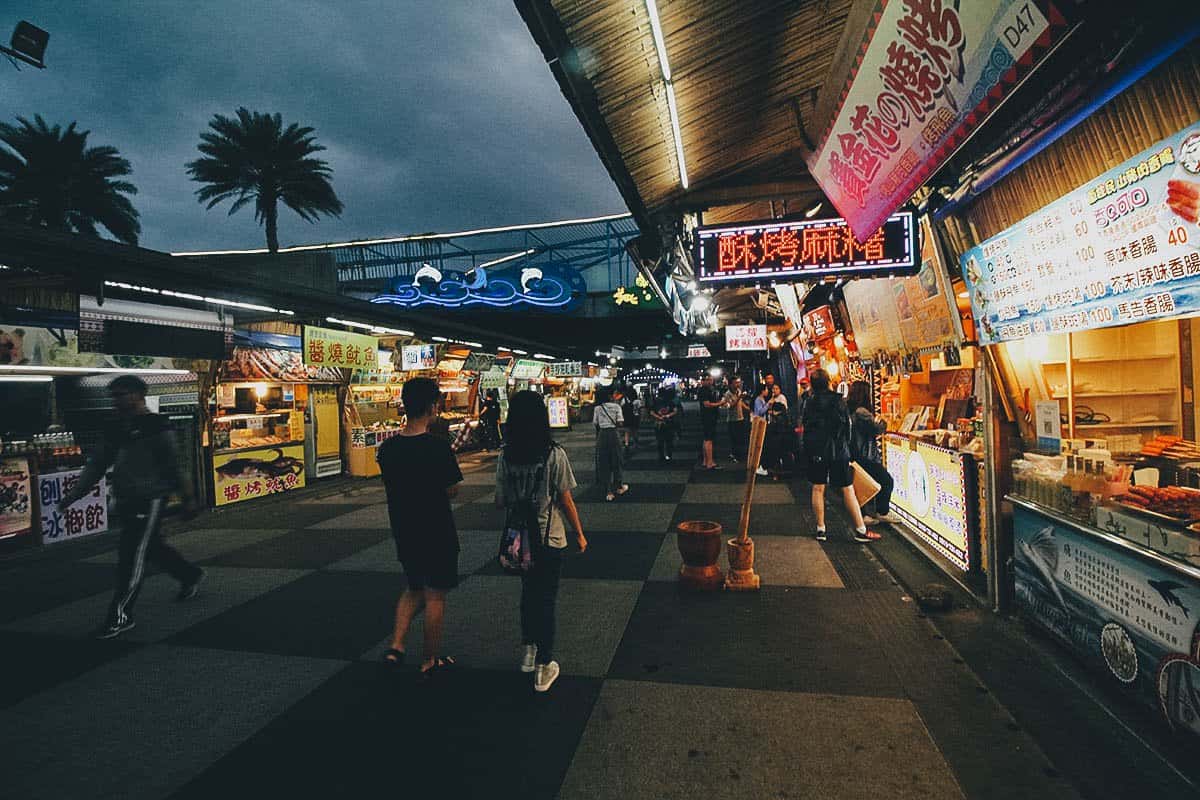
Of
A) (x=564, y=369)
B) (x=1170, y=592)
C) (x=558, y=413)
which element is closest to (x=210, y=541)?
(x=1170, y=592)

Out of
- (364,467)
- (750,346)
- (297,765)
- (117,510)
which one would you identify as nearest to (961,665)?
(297,765)

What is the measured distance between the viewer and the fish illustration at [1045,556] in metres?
3.97

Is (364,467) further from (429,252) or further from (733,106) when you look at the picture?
(429,252)

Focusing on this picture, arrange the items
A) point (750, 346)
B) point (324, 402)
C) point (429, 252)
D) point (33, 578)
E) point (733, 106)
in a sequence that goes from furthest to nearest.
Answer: point (429, 252) → point (750, 346) → point (324, 402) → point (33, 578) → point (733, 106)

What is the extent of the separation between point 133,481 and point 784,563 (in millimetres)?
6392

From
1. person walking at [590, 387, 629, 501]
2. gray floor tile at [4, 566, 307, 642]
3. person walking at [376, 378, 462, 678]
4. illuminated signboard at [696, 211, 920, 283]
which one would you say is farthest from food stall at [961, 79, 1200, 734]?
gray floor tile at [4, 566, 307, 642]

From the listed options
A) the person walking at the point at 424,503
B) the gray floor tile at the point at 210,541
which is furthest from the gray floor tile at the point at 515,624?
the gray floor tile at the point at 210,541

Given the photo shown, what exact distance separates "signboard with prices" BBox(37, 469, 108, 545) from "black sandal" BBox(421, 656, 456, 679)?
706cm

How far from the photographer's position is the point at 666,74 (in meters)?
3.77

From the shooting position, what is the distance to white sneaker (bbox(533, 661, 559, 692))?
3.65 meters

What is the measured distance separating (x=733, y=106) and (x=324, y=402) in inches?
493

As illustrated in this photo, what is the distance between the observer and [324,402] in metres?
13.9

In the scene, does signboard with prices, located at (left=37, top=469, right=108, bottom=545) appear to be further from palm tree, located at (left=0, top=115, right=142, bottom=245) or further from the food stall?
palm tree, located at (left=0, top=115, right=142, bottom=245)

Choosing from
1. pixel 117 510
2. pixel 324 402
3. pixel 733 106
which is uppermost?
pixel 733 106
